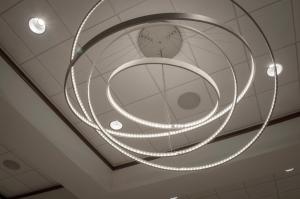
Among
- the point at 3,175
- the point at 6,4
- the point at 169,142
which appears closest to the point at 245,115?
the point at 169,142

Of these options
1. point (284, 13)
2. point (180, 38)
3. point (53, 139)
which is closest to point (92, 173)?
point (53, 139)

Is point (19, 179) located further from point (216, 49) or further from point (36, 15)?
Answer: point (216, 49)

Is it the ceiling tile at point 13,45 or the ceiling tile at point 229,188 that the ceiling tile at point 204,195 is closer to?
the ceiling tile at point 229,188

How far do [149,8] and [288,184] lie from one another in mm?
4437

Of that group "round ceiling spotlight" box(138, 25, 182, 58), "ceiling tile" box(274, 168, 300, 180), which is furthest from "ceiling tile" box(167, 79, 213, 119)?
"ceiling tile" box(274, 168, 300, 180)

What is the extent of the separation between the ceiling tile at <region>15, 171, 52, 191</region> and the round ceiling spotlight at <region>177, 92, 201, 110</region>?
11.2 ft

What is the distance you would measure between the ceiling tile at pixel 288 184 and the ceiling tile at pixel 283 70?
2317 millimetres

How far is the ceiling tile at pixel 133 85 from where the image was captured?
4180 mm

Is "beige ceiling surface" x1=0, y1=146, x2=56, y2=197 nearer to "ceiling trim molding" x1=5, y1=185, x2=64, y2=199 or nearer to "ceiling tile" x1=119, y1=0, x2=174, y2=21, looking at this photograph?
"ceiling trim molding" x1=5, y1=185, x2=64, y2=199

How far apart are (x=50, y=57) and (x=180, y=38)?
5.77ft

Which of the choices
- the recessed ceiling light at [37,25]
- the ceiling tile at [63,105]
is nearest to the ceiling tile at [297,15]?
the recessed ceiling light at [37,25]

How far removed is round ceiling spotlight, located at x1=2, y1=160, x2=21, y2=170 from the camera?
19.2 feet

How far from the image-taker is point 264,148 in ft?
15.2

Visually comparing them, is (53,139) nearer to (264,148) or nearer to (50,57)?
(50,57)
